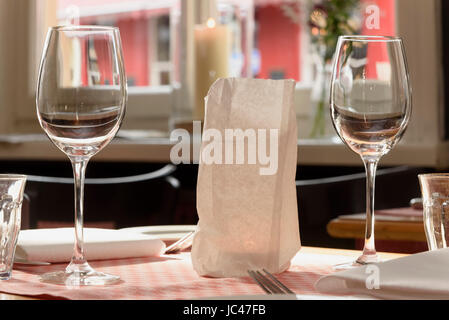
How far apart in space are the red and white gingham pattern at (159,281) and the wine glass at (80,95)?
4 cm

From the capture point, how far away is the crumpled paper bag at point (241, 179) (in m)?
0.71

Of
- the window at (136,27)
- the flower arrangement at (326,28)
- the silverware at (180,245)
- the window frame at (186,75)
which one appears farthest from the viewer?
the window at (136,27)

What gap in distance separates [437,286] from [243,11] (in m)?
1.95

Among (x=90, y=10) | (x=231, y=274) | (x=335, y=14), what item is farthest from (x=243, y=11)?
(x=90, y=10)

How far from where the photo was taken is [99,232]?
883 millimetres

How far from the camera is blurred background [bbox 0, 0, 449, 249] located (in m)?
1.86

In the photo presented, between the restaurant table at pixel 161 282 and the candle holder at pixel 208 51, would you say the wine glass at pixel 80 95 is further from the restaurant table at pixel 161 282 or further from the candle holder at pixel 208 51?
the candle holder at pixel 208 51

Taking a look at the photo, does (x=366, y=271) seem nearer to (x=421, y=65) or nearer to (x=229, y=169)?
(x=229, y=169)

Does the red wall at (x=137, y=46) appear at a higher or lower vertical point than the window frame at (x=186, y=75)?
higher

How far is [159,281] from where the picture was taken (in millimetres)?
679

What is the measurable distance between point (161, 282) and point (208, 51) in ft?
5.17

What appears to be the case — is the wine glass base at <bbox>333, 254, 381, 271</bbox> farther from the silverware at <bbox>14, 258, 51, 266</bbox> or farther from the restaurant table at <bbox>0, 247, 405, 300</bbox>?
the silverware at <bbox>14, 258, 51, 266</bbox>

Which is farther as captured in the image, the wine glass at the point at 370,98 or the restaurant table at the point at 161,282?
the wine glass at the point at 370,98

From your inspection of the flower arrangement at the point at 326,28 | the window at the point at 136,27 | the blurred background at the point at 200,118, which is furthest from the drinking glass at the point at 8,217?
the window at the point at 136,27
